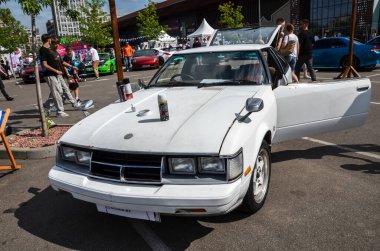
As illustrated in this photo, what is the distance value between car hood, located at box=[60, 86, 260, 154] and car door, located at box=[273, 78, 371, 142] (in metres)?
0.54

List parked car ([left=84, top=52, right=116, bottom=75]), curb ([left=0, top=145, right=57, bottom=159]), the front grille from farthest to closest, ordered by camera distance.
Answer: parked car ([left=84, top=52, right=116, bottom=75]) < curb ([left=0, top=145, right=57, bottom=159]) < the front grille

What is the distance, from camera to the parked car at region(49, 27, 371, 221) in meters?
2.47

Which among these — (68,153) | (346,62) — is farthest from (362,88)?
(346,62)

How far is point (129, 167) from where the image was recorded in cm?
263

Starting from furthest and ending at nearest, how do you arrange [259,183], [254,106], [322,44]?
[322,44]
[259,183]
[254,106]

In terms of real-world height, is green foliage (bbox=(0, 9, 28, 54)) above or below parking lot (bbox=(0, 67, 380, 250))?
above

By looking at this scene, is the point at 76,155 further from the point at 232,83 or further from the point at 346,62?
the point at 346,62

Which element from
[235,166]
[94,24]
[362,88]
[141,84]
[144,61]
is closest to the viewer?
[235,166]

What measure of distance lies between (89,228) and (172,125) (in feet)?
4.39

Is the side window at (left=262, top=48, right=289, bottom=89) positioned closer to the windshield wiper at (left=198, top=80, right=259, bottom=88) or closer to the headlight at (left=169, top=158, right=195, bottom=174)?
the windshield wiper at (left=198, top=80, right=259, bottom=88)

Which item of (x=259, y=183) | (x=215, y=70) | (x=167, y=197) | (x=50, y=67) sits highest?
(x=50, y=67)

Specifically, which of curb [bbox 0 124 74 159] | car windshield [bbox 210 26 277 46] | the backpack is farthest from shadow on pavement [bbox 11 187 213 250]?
the backpack

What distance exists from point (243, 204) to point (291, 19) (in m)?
36.7

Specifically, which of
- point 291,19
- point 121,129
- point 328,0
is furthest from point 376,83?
point 291,19
